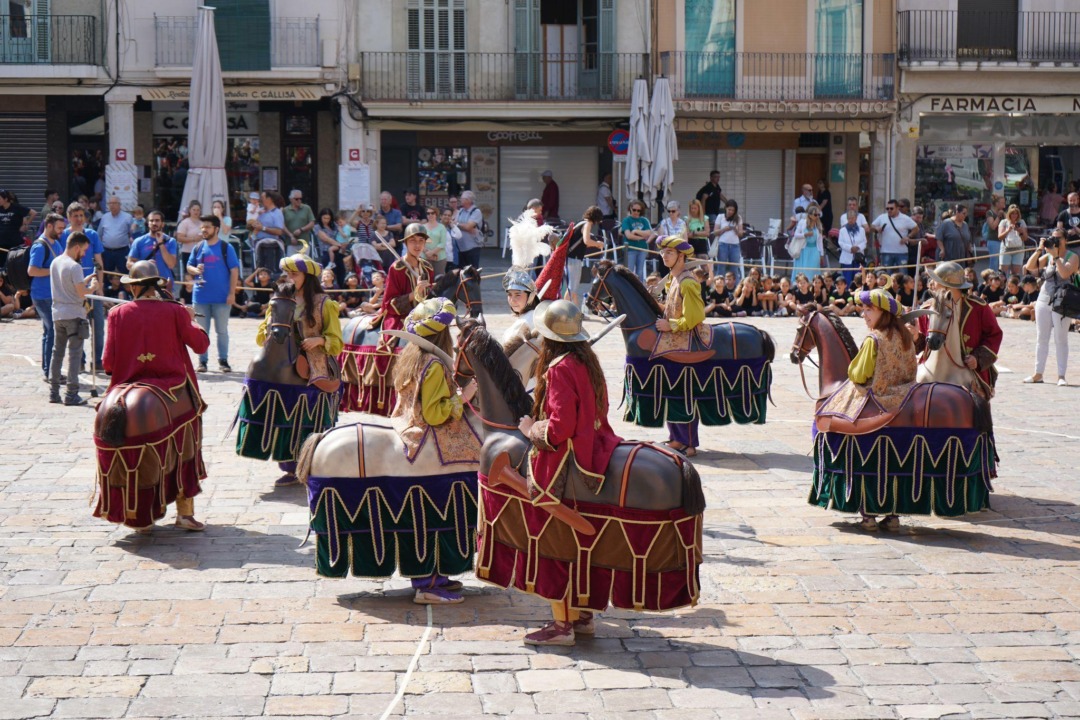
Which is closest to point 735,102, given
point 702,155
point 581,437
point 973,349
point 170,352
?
point 702,155

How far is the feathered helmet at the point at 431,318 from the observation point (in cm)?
795

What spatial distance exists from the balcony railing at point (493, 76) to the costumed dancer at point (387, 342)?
1692 cm

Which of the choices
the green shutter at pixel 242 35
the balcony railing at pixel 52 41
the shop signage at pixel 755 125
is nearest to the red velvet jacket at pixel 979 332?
the shop signage at pixel 755 125

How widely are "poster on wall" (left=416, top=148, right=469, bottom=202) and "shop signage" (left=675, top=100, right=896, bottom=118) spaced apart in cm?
490

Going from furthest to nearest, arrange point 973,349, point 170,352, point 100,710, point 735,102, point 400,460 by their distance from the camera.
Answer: point 735,102
point 973,349
point 170,352
point 400,460
point 100,710

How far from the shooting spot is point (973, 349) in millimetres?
10633

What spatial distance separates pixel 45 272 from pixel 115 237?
6778mm

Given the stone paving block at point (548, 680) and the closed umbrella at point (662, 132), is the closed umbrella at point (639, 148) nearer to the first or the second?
the closed umbrella at point (662, 132)

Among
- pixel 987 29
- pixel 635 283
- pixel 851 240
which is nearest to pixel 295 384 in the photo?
pixel 635 283

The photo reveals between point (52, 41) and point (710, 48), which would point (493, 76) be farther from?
point (52, 41)

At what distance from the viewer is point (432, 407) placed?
7734mm

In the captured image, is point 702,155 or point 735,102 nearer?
point 735,102

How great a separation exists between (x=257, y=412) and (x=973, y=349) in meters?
5.26

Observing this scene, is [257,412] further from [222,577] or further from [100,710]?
[100,710]
